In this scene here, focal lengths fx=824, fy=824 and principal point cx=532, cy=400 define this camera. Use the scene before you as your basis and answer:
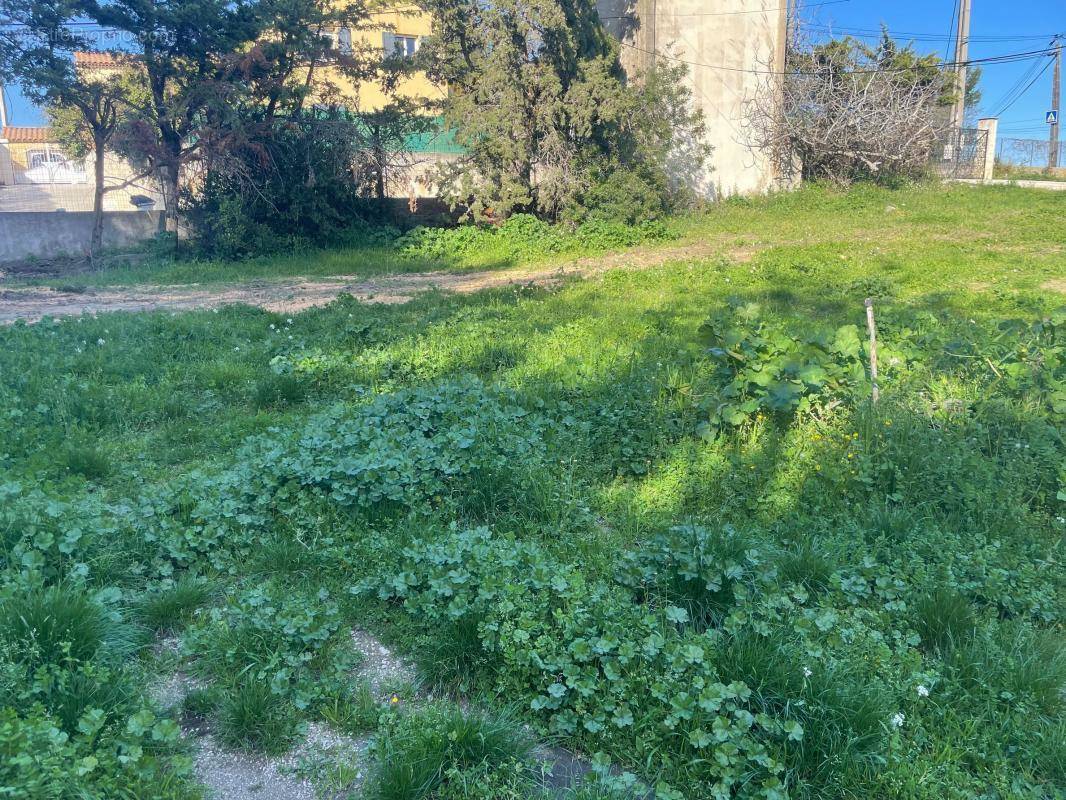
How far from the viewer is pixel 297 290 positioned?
11953 millimetres

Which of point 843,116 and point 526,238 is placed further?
point 843,116

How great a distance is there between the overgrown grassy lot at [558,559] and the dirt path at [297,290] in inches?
128

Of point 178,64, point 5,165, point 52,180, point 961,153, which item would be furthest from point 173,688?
point 961,153

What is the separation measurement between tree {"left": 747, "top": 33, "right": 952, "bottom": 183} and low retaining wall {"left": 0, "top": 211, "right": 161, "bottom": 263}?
14.1m

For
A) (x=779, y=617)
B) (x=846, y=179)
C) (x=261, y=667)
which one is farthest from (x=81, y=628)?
(x=846, y=179)

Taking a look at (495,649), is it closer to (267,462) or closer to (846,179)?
(267,462)

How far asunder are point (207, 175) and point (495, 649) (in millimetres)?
14515

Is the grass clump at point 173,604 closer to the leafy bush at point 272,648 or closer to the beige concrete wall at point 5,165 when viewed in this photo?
the leafy bush at point 272,648

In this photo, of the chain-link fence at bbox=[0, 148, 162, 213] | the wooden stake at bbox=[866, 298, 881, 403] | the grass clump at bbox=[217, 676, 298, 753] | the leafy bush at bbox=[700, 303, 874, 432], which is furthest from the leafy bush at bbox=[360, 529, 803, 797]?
the chain-link fence at bbox=[0, 148, 162, 213]

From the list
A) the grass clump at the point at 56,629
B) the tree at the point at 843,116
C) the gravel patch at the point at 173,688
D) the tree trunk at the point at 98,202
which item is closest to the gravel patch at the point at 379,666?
the gravel patch at the point at 173,688

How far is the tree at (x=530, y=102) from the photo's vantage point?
15.2 metres

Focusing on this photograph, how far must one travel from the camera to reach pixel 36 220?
15.7 meters

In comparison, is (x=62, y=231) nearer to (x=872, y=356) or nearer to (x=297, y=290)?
(x=297, y=290)

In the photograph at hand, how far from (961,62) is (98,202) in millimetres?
22473
